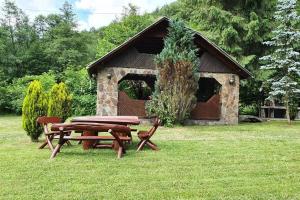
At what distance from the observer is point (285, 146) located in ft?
31.0

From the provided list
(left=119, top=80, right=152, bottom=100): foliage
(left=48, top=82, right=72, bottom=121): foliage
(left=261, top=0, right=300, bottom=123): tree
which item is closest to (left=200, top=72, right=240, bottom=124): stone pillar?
(left=261, top=0, right=300, bottom=123): tree

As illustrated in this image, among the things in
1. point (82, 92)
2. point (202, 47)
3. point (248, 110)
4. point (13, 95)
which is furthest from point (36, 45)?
point (202, 47)

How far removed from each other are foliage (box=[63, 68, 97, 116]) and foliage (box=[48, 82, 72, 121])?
29.5ft

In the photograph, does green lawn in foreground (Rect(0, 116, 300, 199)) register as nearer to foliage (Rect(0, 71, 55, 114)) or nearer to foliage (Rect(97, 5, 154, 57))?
foliage (Rect(0, 71, 55, 114))

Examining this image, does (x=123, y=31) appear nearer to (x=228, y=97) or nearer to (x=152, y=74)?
(x=152, y=74)

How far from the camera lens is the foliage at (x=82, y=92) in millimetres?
20780

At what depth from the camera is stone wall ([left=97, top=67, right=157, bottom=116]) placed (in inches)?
639

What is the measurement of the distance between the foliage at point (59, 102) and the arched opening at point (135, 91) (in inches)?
193

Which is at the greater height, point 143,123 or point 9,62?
point 9,62

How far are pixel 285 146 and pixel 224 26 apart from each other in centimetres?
1343

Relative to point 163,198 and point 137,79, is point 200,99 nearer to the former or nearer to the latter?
point 137,79

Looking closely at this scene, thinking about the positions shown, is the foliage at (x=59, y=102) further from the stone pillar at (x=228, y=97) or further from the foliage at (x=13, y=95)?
the foliage at (x=13, y=95)

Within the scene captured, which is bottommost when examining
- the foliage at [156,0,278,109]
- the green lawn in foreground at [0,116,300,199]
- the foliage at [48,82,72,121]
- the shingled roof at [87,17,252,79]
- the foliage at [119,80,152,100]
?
the green lawn in foreground at [0,116,300,199]

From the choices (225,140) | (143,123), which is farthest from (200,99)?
(225,140)
